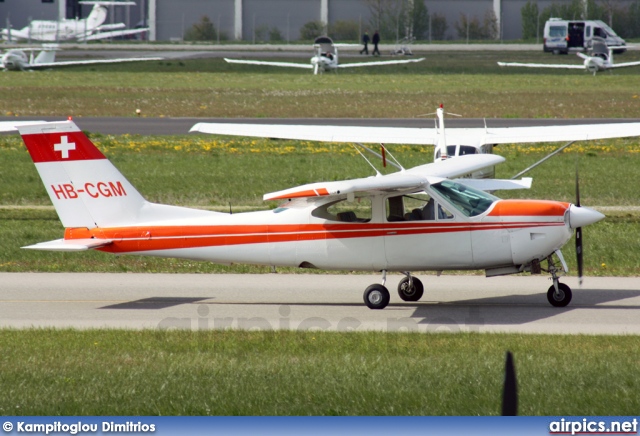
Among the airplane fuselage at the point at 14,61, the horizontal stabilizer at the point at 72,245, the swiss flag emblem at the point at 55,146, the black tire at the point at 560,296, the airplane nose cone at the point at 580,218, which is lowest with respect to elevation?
the black tire at the point at 560,296

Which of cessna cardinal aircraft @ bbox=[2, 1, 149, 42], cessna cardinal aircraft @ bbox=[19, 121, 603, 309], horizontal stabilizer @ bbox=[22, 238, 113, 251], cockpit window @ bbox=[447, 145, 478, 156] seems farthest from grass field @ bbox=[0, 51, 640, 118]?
horizontal stabilizer @ bbox=[22, 238, 113, 251]

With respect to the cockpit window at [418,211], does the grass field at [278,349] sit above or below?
below

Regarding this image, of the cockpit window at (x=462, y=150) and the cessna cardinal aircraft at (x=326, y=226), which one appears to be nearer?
the cessna cardinal aircraft at (x=326, y=226)

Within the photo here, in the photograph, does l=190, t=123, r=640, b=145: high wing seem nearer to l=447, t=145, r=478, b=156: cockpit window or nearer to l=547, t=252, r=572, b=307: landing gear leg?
l=447, t=145, r=478, b=156: cockpit window

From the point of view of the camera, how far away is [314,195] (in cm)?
1122

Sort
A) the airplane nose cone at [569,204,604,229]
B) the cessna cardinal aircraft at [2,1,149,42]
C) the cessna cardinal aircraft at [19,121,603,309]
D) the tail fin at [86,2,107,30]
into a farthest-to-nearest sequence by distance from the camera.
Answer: the tail fin at [86,2,107,30] < the cessna cardinal aircraft at [2,1,149,42] < the cessna cardinal aircraft at [19,121,603,309] < the airplane nose cone at [569,204,604,229]

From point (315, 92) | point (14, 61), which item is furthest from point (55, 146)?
point (14, 61)

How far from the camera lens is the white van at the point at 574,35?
249 ft

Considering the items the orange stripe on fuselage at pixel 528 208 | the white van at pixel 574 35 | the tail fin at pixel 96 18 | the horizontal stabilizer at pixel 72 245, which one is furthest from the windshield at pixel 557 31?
the horizontal stabilizer at pixel 72 245

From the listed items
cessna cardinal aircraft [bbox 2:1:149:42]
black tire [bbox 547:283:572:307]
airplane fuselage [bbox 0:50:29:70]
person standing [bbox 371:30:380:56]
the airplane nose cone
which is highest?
cessna cardinal aircraft [bbox 2:1:149:42]

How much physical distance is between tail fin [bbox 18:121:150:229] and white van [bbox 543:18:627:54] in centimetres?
6806

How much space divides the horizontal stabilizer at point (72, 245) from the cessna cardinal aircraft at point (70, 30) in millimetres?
78808

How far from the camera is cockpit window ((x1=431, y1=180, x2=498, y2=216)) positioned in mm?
11938

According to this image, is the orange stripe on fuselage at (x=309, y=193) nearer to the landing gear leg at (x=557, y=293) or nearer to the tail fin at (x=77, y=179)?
the tail fin at (x=77, y=179)
